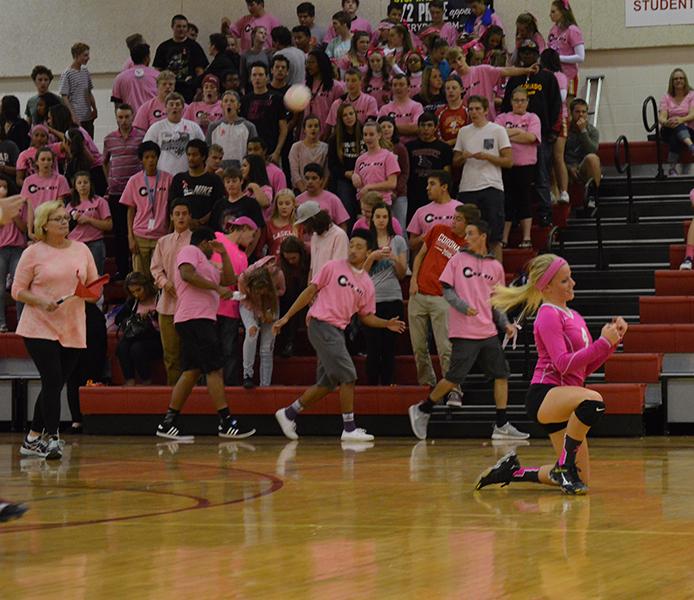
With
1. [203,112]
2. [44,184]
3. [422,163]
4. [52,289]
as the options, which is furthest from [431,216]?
[44,184]

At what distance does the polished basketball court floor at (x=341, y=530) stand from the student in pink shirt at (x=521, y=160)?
466 centimetres

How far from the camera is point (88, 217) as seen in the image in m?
16.1

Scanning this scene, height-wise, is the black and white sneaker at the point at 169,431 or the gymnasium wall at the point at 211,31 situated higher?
the gymnasium wall at the point at 211,31

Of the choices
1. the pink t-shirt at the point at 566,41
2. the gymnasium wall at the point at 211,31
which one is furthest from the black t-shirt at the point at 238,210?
the gymnasium wall at the point at 211,31

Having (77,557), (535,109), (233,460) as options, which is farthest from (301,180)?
(77,557)

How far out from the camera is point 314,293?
1298 centimetres

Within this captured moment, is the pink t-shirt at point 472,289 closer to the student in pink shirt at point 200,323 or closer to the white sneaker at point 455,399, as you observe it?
the white sneaker at point 455,399

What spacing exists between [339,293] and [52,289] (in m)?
2.85

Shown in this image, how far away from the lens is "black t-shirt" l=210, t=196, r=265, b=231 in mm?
14516

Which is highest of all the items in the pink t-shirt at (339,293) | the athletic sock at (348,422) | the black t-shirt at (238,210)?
the black t-shirt at (238,210)

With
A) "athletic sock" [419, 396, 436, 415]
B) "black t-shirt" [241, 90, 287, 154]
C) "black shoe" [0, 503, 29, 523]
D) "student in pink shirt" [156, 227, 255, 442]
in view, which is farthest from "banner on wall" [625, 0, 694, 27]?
"black shoe" [0, 503, 29, 523]

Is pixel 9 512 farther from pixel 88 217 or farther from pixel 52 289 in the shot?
pixel 88 217

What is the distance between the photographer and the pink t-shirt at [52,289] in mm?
11188

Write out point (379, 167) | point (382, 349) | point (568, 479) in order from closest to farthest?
point (568, 479) < point (382, 349) < point (379, 167)
